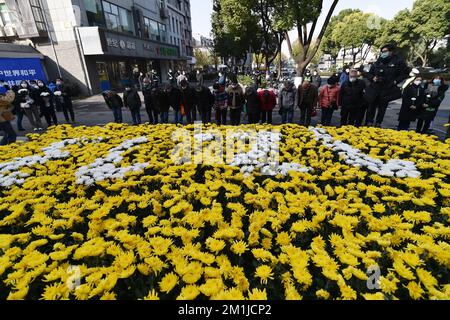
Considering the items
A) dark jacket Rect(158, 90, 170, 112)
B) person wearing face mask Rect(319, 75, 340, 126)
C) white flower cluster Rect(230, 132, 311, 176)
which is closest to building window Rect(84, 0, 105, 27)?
dark jacket Rect(158, 90, 170, 112)

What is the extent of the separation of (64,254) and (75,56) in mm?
23750

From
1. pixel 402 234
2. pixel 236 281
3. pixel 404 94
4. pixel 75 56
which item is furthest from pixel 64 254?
pixel 75 56

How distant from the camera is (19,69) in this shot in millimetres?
19078

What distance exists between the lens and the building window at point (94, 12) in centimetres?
2153

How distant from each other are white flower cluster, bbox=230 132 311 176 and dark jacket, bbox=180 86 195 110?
4676 millimetres

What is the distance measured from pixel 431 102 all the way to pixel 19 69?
81.3 feet

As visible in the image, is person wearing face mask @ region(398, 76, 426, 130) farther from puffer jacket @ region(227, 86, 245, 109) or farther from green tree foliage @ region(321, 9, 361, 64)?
green tree foliage @ region(321, 9, 361, 64)

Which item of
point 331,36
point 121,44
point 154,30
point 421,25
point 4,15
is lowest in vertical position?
point 121,44

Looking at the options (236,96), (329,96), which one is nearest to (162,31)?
(236,96)

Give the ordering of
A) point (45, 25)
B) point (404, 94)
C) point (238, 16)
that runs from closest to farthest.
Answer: point (404, 94) < point (45, 25) < point (238, 16)

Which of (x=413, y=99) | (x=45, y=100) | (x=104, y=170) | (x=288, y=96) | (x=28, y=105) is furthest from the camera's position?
(x=45, y=100)

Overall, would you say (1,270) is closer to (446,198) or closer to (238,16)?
(446,198)

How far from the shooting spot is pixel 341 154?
4520 mm

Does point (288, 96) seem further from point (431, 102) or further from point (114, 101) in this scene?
point (114, 101)
